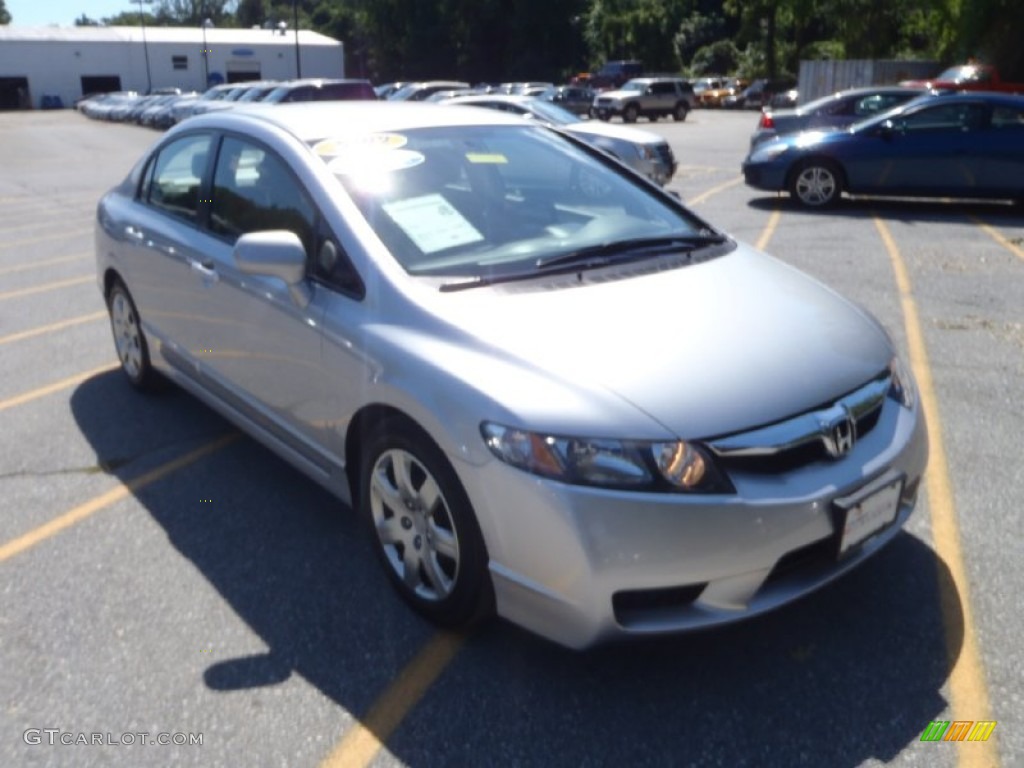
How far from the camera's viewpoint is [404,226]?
3662mm

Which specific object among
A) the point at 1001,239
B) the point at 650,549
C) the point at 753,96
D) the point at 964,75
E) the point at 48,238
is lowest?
the point at 753,96

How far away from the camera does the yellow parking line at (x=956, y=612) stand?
2.75 m

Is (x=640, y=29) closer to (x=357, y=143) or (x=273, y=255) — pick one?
(x=357, y=143)

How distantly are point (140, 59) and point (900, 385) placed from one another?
7984 centimetres

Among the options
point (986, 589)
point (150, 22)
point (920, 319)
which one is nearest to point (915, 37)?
point (920, 319)

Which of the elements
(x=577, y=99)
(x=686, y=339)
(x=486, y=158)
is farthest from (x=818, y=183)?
(x=577, y=99)

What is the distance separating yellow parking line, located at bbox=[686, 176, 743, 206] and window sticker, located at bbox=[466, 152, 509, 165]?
30.1 feet

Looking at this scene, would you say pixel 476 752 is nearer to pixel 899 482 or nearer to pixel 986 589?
pixel 899 482

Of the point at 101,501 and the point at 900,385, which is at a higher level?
the point at 900,385

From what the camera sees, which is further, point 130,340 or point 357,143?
point 130,340

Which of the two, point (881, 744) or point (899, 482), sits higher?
point (899, 482)

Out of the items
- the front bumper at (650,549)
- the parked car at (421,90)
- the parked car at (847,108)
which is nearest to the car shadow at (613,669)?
the front bumper at (650,549)

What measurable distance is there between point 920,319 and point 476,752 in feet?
17.4

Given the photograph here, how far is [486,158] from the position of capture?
4.25 metres
